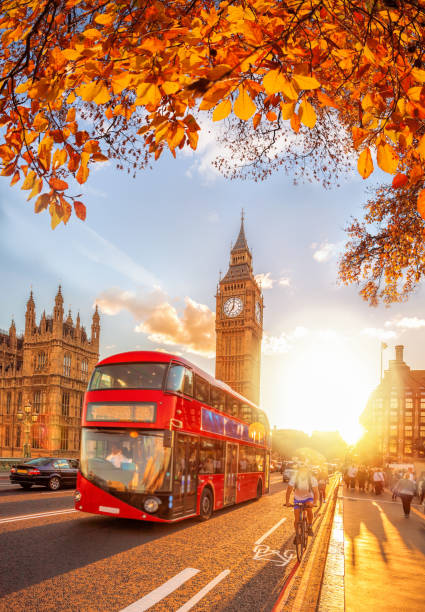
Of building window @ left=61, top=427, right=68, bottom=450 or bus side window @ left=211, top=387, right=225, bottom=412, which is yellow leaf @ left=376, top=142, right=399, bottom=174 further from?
building window @ left=61, top=427, right=68, bottom=450

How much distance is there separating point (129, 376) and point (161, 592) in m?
6.12

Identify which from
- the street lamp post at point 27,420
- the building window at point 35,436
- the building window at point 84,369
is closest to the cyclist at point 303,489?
the street lamp post at point 27,420

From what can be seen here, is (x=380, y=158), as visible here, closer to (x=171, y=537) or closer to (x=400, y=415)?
(x=171, y=537)

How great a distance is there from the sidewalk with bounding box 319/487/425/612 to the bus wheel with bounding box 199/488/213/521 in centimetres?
345

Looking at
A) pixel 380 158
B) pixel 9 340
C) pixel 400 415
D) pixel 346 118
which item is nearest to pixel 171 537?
pixel 346 118

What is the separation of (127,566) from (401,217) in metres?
7.50

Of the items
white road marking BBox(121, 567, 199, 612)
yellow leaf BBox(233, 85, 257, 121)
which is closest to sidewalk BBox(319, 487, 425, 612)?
white road marking BBox(121, 567, 199, 612)

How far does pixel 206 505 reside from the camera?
13898 mm

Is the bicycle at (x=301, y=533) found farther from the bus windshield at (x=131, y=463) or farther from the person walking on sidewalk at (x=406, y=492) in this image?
the person walking on sidewalk at (x=406, y=492)

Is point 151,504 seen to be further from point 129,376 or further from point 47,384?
point 47,384

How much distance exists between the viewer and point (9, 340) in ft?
225

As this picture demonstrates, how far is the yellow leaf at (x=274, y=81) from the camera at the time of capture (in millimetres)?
3208

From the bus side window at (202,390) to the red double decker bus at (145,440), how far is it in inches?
1.1

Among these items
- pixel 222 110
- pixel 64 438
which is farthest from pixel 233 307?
pixel 222 110
